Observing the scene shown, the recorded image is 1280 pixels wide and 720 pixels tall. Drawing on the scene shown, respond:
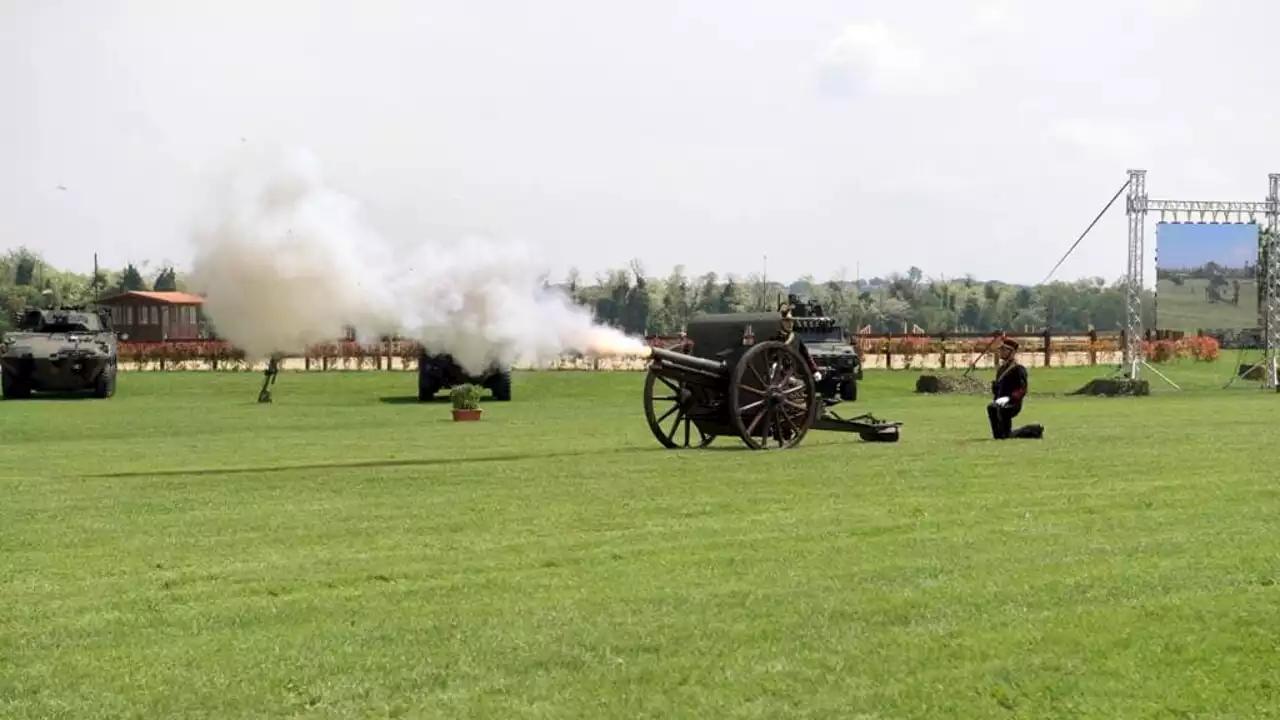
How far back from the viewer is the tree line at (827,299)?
112 meters

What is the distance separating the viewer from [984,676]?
850 cm

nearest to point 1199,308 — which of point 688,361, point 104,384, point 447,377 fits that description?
point 447,377

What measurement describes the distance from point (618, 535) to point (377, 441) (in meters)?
13.1

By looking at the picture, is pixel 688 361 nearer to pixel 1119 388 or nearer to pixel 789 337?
pixel 789 337

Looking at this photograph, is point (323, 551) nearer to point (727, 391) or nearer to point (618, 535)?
point (618, 535)

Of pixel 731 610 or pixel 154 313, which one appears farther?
pixel 154 313

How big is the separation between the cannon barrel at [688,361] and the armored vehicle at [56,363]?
26.8m

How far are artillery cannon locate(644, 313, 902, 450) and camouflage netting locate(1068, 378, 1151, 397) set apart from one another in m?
23.9

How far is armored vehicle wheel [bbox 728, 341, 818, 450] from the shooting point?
2248 centimetres

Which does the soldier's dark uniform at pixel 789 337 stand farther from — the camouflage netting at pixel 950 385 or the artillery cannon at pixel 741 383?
the camouflage netting at pixel 950 385

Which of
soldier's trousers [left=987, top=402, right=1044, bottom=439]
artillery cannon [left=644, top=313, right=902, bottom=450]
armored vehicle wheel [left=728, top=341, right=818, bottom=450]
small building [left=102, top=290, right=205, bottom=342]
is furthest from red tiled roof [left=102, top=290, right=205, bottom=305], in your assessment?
soldier's trousers [left=987, top=402, right=1044, bottom=439]

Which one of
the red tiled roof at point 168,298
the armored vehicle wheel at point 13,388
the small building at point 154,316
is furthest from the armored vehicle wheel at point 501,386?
the small building at point 154,316

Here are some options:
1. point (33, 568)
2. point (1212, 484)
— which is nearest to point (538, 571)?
point (33, 568)

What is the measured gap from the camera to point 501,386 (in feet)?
138
